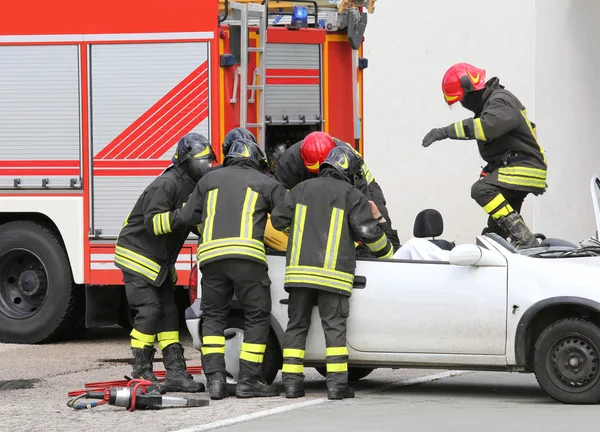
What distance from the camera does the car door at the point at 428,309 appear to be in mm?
8289

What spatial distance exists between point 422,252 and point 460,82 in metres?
1.94

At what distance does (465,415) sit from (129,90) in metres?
4.90

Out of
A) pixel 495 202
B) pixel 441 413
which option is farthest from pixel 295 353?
pixel 495 202

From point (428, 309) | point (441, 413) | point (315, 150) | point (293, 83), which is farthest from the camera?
point (293, 83)

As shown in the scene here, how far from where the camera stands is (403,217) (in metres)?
17.3

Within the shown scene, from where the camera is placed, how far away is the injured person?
28.1ft

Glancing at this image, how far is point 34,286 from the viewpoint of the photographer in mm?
11836

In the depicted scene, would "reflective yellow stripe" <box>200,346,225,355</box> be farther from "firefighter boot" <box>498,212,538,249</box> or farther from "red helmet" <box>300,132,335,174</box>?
"firefighter boot" <box>498,212,538,249</box>

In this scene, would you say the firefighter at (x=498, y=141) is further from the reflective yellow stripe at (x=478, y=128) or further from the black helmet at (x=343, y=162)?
the black helmet at (x=343, y=162)

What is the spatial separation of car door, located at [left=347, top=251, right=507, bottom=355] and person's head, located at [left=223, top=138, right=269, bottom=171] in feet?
3.31

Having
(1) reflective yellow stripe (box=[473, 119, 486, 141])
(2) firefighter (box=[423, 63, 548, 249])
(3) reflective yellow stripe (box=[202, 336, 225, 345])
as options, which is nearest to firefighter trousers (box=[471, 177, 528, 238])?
(2) firefighter (box=[423, 63, 548, 249])

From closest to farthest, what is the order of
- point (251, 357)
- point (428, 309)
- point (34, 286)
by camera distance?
point (428, 309), point (251, 357), point (34, 286)

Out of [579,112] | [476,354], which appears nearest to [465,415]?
Result: [476,354]

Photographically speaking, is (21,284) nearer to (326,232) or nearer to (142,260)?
(142,260)
